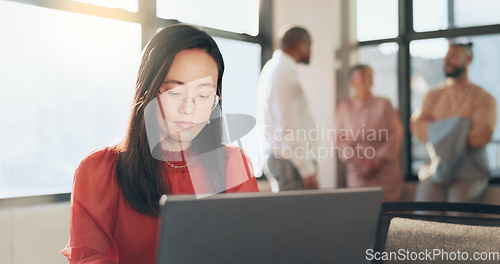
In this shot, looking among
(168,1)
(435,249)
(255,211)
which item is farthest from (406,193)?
(255,211)

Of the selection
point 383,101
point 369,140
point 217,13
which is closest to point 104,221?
point 217,13

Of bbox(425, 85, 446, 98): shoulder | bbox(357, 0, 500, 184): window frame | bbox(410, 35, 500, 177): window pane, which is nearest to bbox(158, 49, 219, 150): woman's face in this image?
bbox(425, 85, 446, 98): shoulder

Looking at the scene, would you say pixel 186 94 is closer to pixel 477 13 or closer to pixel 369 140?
pixel 369 140

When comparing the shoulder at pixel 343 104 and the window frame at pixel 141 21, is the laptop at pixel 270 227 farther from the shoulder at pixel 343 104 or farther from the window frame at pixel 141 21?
the shoulder at pixel 343 104

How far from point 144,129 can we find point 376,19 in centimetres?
356

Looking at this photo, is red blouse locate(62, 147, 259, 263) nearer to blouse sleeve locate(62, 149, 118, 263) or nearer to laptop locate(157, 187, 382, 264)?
blouse sleeve locate(62, 149, 118, 263)

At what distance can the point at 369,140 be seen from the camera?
3818 mm

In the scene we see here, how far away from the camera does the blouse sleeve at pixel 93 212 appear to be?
3.11 feet

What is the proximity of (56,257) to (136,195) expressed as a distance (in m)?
1.65

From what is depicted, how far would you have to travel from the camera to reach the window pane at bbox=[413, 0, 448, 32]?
396 centimetres

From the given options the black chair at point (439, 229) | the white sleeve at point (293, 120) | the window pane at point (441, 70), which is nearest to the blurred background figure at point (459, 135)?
the window pane at point (441, 70)

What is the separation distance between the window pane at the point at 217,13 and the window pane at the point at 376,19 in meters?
0.92

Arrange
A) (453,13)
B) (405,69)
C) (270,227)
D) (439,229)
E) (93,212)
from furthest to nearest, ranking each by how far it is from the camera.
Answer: (405,69) → (453,13) → (439,229) → (93,212) → (270,227)

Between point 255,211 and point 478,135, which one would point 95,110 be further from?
point 478,135
